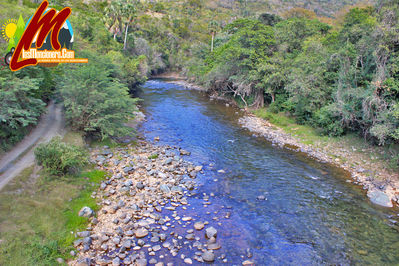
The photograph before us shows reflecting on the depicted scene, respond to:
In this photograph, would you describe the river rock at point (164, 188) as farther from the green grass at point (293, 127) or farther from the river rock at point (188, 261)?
the green grass at point (293, 127)

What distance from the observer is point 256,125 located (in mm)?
31172

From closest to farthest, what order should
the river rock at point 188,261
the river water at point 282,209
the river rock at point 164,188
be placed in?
1. the river rock at point 188,261
2. the river water at point 282,209
3. the river rock at point 164,188

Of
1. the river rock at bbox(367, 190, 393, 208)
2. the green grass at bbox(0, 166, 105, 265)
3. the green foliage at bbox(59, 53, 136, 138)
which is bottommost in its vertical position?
the river rock at bbox(367, 190, 393, 208)

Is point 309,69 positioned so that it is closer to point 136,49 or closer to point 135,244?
point 135,244

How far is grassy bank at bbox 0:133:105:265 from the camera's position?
1001 centimetres

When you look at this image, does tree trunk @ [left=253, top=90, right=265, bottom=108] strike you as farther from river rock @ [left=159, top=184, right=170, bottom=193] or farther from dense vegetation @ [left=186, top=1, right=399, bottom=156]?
river rock @ [left=159, top=184, right=170, bottom=193]

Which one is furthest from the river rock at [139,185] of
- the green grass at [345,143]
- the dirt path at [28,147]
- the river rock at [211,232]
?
the green grass at [345,143]

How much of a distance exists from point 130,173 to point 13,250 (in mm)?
8556

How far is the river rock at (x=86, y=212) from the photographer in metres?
13.0

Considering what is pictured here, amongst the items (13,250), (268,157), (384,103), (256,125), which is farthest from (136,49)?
(13,250)

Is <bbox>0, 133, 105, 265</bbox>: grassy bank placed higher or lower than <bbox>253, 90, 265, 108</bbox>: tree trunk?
lower

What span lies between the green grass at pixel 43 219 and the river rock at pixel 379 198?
16.2m

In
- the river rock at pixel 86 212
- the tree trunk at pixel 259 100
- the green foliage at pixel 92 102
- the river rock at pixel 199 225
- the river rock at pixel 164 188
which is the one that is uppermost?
the green foliage at pixel 92 102

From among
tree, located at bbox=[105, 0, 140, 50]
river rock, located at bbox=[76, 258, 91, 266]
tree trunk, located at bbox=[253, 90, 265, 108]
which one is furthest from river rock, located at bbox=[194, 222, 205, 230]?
tree, located at bbox=[105, 0, 140, 50]
